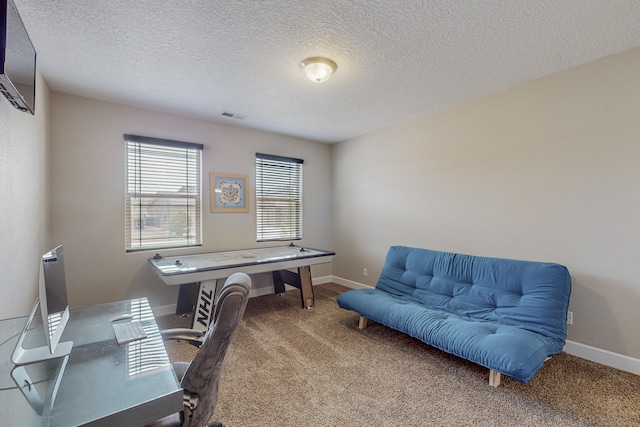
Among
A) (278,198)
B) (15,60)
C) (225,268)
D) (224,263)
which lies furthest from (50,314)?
(278,198)

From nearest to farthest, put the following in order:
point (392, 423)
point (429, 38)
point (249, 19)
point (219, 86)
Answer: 1. point (392, 423)
2. point (249, 19)
3. point (429, 38)
4. point (219, 86)

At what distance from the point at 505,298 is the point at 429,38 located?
7.18 ft

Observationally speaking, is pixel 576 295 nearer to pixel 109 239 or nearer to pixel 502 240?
pixel 502 240

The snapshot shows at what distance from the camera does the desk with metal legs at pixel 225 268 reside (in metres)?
2.71

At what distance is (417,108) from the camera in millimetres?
3352

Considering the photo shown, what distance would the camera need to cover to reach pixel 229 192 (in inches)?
155

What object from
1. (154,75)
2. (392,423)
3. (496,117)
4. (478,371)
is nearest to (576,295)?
(478,371)

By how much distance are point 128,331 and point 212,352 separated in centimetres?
59

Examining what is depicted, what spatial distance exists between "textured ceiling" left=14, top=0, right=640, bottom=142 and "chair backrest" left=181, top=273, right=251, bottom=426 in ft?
5.48

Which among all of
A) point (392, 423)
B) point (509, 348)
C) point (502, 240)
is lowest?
point (392, 423)

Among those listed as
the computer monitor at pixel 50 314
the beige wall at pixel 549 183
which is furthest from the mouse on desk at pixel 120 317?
the beige wall at pixel 549 183

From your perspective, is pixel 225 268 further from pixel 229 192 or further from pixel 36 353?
pixel 36 353

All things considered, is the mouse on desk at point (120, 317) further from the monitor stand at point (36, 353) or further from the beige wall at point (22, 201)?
the beige wall at point (22, 201)

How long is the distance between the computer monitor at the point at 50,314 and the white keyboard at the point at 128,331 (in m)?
0.18
